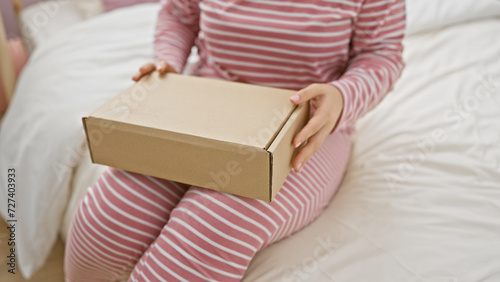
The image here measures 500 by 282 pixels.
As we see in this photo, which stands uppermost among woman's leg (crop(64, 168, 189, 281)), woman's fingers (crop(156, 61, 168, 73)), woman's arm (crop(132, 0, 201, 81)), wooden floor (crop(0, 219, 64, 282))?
woman's fingers (crop(156, 61, 168, 73))

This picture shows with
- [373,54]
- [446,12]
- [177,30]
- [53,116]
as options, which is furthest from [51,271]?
[446,12]

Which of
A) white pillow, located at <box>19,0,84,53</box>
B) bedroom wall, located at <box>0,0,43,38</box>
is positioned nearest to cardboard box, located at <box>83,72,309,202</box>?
white pillow, located at <box>19,0,84,53</box>

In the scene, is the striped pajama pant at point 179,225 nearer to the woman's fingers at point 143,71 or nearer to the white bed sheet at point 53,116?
the woman's fingers at point 143,71

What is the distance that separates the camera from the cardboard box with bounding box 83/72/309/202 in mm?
563

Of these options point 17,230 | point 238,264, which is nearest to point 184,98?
point 238,264

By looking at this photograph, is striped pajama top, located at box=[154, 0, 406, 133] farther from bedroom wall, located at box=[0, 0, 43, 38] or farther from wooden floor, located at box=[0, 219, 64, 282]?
bedroom wall, located at box=[0, 0, 43, 38]

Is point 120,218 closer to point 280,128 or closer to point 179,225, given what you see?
point 179,225

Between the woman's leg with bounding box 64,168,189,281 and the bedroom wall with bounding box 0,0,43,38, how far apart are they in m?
1.29

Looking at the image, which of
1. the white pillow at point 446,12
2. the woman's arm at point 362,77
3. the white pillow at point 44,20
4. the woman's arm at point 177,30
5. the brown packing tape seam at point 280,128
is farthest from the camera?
the white pillow at point 44,20

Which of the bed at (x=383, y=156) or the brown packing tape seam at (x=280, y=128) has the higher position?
the brown packing tape seam at (x=280, y=128)

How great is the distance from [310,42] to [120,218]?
0.42 m

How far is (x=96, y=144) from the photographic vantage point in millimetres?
651

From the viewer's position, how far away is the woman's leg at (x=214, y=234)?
604 mm

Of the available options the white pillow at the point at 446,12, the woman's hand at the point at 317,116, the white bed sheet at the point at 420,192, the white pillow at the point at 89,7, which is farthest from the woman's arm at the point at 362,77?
the white pillow at the point at 89,7
